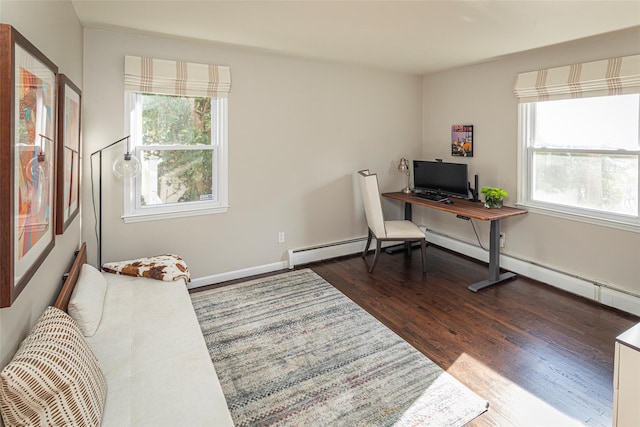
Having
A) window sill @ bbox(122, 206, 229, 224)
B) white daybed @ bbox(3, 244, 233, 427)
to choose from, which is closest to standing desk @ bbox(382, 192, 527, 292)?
window sill @ bbox(122, 206, 229, 224)

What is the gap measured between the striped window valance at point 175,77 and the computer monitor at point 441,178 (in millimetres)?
2573

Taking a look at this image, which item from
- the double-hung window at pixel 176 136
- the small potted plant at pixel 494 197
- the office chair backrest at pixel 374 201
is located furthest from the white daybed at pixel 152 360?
the small potted plant at pixel 494 197

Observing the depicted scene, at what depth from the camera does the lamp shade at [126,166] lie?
301 centimetres

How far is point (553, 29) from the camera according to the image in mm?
2846

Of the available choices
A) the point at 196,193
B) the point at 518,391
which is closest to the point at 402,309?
the point at 518,391

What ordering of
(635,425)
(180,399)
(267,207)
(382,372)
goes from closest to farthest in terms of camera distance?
(635,425)
(180,399)
(382,372)
(267,207)

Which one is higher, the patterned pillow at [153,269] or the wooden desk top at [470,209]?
the wooden desk top at [470,209]

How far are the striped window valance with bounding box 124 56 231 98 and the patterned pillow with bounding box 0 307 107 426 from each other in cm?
234

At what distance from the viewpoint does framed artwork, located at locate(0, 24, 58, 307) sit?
3.59 ft

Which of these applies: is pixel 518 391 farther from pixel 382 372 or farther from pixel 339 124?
pixel 339 124

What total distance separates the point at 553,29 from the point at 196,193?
3.42m

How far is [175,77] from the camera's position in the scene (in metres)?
3.25

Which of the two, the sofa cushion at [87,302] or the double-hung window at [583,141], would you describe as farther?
the double-hung window at [583,141]

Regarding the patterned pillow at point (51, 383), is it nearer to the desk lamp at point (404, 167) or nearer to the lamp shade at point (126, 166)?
the lamp shade at point (126, 166)
